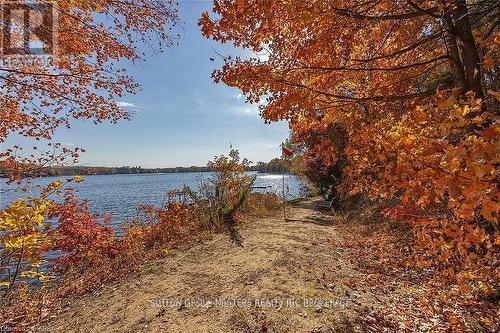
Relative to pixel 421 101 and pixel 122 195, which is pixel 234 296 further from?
pixel 122 195

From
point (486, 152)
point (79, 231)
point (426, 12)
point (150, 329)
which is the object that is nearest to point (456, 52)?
point (426, 12)

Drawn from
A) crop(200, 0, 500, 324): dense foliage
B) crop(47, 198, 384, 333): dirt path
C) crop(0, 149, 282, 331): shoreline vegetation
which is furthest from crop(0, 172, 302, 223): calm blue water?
crop(200, 0, 500, 324): dense foliage

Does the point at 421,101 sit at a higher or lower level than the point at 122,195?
higher

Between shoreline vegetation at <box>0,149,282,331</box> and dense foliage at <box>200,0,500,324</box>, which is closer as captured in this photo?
dense foliage at <box>200,0,500,324</box>

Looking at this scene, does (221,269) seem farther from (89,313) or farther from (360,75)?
(360,75)

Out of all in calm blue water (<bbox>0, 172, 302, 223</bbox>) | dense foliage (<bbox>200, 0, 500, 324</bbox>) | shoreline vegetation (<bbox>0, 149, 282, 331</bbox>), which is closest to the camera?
dense foliage (<bbox>200, 0, 500, 324</bbox>)

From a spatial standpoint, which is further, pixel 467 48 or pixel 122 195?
pixel 122 195

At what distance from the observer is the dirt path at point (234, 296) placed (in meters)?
4.59

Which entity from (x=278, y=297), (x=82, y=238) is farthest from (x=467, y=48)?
(x=82, y=238)

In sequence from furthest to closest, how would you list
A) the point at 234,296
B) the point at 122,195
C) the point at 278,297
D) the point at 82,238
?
the point at 122,195, the point at 82,238, the point at 234,296, the point at 278,297

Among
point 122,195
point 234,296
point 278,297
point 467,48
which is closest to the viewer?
point 467,48

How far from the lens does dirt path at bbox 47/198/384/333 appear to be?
4594 millimetres

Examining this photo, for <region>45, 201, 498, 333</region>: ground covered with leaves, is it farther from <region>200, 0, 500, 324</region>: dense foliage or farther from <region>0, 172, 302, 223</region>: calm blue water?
<region>0, 172, 302, 223</region>: calm blue water

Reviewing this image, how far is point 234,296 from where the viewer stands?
532cm
